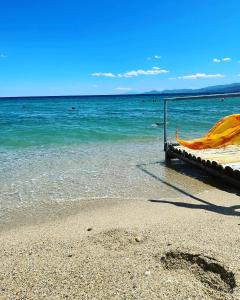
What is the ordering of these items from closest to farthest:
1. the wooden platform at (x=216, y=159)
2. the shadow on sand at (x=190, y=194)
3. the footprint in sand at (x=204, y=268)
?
the footprint in sand at (x=204, y=268), the shadow on sand at (x=190, y=194), the wooden platform at (x=216, y=159)

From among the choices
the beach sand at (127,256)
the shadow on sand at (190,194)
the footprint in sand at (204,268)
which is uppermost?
the footprint in sand at (204,268)

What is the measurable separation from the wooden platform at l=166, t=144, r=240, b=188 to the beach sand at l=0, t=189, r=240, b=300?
1599 mm

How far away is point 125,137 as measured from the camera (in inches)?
755

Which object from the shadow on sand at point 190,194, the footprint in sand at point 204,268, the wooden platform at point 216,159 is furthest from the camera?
the wooden platform at point 216,159

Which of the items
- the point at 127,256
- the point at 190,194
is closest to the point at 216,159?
the point at 190,194

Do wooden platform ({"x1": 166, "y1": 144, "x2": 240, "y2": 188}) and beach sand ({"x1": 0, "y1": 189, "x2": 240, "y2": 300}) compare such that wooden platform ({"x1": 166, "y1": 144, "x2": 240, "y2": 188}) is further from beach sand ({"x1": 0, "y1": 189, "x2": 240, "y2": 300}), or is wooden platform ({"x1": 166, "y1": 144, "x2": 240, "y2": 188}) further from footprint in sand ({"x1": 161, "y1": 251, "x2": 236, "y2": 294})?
footprint in sand ({"x1": 161, "y1": 251, "x2": 236, "y2": 294})

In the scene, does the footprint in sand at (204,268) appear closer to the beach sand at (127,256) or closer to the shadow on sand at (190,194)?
the beach sand at (127,256)

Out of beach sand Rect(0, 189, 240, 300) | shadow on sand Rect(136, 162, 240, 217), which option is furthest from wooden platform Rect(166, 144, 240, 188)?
beach sand Rect(0, 189, 240, 300)

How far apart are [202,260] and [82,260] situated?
1.40 meters

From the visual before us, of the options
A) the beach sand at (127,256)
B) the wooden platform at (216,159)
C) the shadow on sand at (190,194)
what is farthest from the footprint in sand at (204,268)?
the wooden platform at (216,159)

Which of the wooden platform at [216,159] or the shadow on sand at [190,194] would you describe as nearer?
the shadow on sand at [190,194]

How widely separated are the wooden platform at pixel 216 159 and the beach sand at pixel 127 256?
5.25 ft

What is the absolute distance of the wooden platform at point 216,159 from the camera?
315 inches

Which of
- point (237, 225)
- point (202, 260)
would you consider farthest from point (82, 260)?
point (237, 225)
